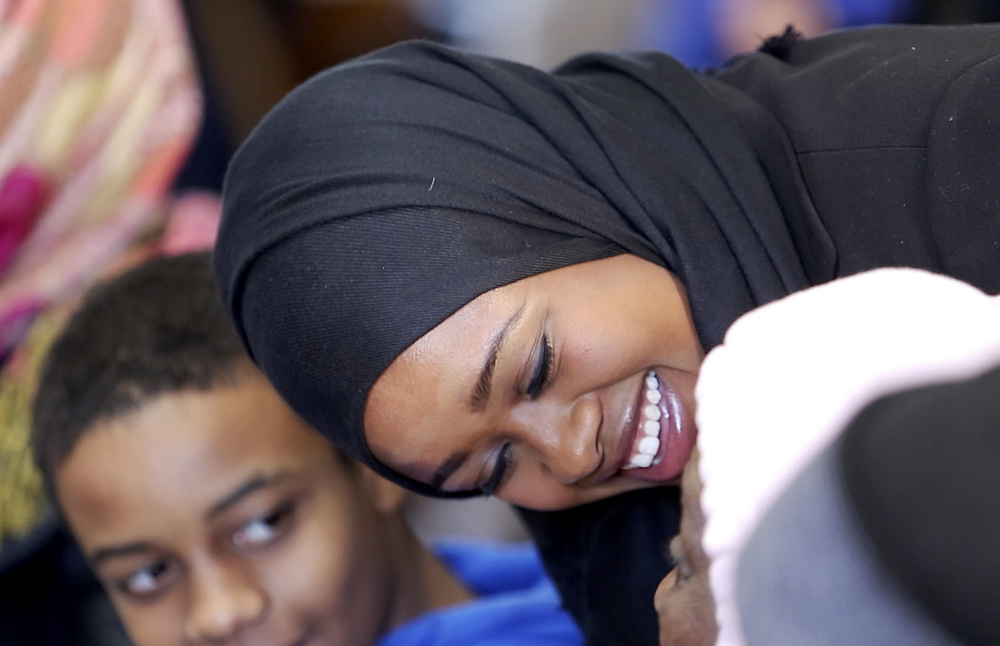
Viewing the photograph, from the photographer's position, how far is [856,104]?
96cm

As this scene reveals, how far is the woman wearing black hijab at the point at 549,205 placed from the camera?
947 millimetres

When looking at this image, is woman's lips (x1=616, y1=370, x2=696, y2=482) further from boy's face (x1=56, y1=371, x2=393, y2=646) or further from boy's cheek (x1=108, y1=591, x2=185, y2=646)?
boy's cheek (x1=108, y1=591, x2=185, y2=646)

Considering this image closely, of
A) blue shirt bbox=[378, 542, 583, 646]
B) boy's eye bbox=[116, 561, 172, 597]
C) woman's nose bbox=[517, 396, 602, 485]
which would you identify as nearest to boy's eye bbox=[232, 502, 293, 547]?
boy's eye bbox=[116, 561, 172, 597]

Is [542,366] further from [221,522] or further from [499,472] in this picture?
[221,522]

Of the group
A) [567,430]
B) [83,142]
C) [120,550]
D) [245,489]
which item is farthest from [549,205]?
[83,142]

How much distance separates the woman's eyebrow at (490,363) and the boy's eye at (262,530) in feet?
1.69

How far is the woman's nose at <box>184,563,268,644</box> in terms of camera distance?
127 centimetres

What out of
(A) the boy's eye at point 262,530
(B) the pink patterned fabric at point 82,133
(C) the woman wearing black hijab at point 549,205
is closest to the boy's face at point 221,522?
(A) the boy's eye at point 262,530

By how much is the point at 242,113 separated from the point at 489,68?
1449 millimetres

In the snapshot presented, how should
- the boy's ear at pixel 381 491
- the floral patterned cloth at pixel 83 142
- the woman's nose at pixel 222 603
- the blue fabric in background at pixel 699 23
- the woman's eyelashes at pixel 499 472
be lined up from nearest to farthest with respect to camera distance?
the woman's eyelashes at pixel 499 472
the woman's nose at pixel 222 603
the boy's ear at pixel 381 491
the floral patterned cloth at pixel 83 142
the blue fabric in background at pixel 699 23

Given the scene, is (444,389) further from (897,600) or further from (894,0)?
(894,0)

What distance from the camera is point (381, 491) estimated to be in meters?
1.48

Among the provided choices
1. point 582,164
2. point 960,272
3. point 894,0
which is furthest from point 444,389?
point 894,0

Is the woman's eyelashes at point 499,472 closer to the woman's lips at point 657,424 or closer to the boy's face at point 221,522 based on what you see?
the woman's lips at point 657,424
